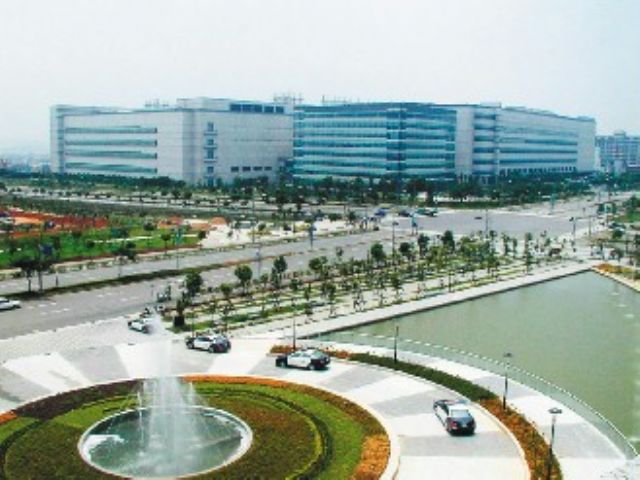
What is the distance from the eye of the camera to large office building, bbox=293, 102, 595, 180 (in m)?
114

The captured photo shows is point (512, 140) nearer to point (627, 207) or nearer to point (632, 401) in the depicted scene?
point (627, 207)

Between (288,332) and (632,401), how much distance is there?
522 inches

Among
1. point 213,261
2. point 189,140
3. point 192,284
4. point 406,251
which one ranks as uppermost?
point 189,140

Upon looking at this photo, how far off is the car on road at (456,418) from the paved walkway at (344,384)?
0.70 ft

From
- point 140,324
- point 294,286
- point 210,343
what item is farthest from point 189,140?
point 210,343

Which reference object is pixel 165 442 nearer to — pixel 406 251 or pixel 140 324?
pixel 140 324

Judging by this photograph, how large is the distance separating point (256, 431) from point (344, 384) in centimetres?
502

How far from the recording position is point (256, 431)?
21391 millimetres

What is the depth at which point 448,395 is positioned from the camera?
2464 centimetres

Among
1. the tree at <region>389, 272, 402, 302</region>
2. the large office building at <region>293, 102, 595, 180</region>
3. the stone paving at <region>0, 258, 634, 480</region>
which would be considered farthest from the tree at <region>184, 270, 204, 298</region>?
the large office building at <region>293, 102, 595, 180</region>

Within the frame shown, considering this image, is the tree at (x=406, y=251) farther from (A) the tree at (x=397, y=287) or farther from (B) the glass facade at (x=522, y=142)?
(B) the glass facade at (x=522, y=142)

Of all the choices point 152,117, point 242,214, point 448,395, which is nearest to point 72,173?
point 152,117

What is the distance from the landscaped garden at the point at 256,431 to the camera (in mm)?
19016

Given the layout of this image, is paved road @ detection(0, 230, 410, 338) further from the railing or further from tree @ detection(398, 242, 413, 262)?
the railing
